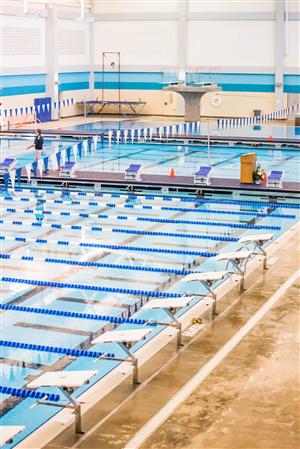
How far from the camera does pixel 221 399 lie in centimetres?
715

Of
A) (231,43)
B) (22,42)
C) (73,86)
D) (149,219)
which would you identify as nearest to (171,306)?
(149,219)

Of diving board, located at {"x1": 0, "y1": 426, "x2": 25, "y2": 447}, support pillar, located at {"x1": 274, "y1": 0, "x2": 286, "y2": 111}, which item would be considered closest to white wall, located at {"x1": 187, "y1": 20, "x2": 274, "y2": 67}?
support pillar, located at {"x1": 274, "y1": 0, "x2": 286, "y2": 111}

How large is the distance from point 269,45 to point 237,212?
20302 millimetres

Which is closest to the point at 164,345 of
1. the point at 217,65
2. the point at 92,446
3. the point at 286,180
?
the point at 92,446

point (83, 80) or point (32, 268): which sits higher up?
point (83, 80)

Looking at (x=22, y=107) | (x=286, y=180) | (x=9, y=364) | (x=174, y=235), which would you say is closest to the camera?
(x=9, y=364)

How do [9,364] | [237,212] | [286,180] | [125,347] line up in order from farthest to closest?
[286,180] → [237,212] → [9,364] → [125,347]

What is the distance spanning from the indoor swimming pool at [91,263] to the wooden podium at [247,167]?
2.96 feet

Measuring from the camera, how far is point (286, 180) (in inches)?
771

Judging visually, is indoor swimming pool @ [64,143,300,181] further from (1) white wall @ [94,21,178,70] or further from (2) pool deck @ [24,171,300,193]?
(1) white wall @ [94,21,178,70]

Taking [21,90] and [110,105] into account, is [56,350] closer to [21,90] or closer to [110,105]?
[21,90]

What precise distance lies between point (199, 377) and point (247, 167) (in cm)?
1081

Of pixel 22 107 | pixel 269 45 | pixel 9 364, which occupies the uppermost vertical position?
pixel 269 45

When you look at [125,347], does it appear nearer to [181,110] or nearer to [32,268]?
[32,268]
